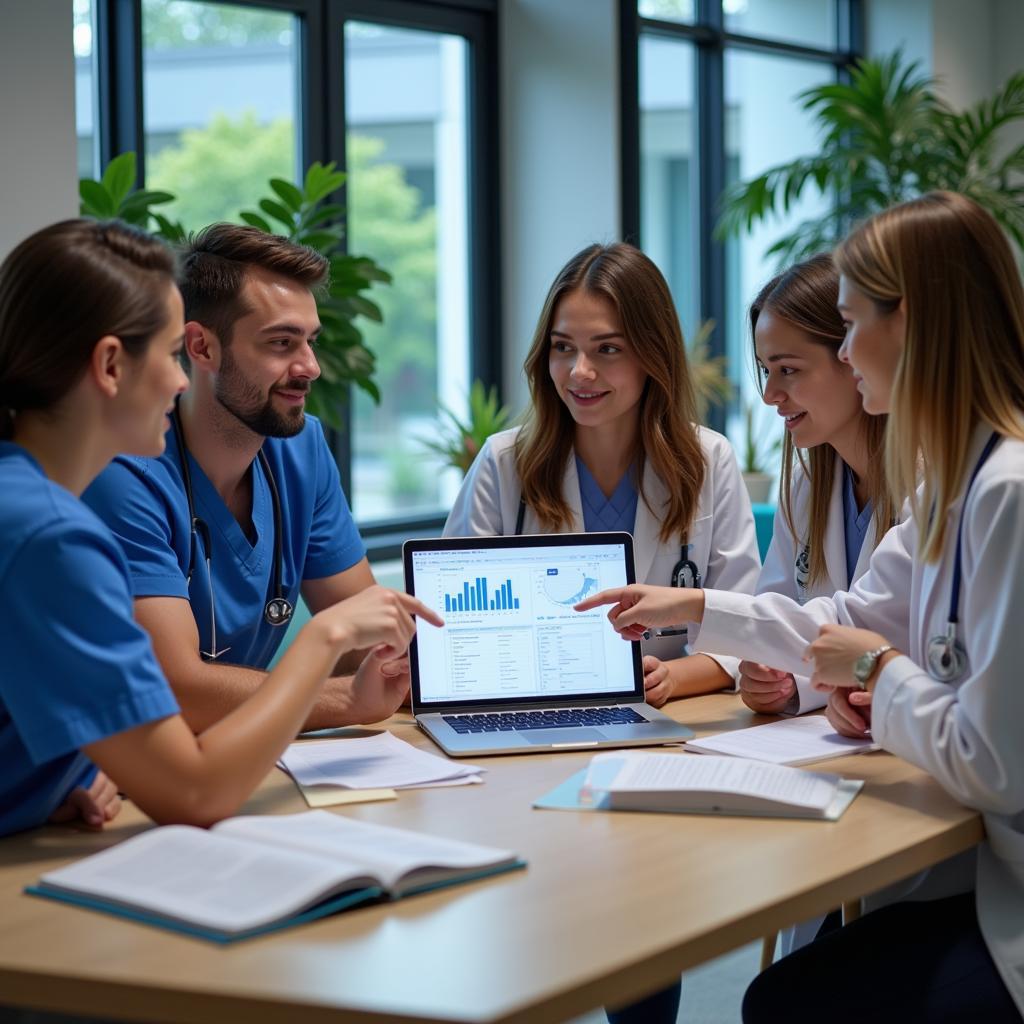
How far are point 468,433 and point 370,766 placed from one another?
2.87m

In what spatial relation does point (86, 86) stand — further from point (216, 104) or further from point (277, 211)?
point (277, 211)

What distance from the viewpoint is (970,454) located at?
1.60m

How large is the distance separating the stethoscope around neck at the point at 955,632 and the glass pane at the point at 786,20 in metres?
4.66

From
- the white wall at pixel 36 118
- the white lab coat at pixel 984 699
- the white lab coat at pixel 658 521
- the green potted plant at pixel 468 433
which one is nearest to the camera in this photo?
the white lab coat at pixel 984 699

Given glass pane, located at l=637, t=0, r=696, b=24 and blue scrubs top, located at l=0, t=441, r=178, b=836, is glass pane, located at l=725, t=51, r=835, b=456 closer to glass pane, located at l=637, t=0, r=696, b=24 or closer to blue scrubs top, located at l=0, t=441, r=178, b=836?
glass pane, located at l=637, t=0, r=696, b=24

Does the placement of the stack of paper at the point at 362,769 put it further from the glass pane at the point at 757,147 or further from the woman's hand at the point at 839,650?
the glass pane at the point at 757,147

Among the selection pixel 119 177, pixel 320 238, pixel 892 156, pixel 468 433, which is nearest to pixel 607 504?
pixel 320 238

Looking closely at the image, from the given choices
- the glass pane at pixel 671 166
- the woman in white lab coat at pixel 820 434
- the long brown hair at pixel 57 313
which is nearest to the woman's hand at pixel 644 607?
the woman in white lab coat at pixel 820 434

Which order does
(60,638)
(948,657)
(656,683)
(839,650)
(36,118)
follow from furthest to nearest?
1. (36,118)
2. (656,683)
3. (839,650)
4. (948,657)
5. (60,638)

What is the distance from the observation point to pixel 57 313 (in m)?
1.45

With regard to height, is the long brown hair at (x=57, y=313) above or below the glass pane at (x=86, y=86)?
below

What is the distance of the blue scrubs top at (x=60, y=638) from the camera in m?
1.36

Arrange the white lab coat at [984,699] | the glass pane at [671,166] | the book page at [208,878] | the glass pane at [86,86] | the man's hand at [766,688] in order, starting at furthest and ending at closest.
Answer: the glass pane at [671,166], the glass pane at [86,86], the man's hand at [766,688], the white lab coat at [984,699], the book page at [208,878]

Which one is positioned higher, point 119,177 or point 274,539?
point 119,177
